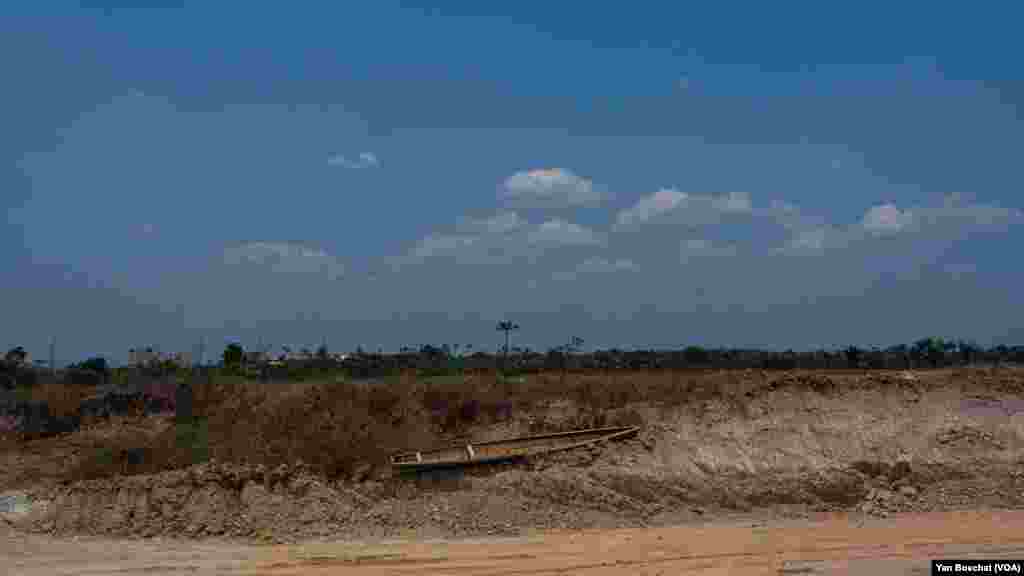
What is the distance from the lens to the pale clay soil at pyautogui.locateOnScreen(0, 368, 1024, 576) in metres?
13.0

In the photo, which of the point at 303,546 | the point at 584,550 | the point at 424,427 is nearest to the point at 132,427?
the point at 424,427

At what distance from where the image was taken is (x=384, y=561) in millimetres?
12844

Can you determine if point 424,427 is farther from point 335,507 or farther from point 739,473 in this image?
point 739,473

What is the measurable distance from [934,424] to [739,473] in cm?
501

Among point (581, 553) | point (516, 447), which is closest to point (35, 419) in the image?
point (516, 447)

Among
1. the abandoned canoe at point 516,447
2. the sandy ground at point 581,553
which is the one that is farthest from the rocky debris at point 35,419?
the abandoned canoe at point 516,447

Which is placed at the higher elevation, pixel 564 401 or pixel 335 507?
pixel 564 401

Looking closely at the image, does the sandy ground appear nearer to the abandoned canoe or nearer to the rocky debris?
the abandoned canoe

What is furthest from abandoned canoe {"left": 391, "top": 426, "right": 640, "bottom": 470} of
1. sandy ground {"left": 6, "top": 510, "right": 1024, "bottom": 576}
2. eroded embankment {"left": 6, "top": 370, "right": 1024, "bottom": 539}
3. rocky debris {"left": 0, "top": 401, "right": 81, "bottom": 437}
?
rocky debris {"left": 0, "top": 401, "right": 81, "bottom": 437}

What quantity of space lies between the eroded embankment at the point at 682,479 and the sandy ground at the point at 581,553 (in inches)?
29.2

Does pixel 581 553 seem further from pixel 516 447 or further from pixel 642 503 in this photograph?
pixel 516 447

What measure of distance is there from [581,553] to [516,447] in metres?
5.82

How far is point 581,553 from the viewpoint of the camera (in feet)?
43.7

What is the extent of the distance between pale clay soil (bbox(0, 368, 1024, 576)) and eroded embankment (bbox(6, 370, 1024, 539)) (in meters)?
0.04
